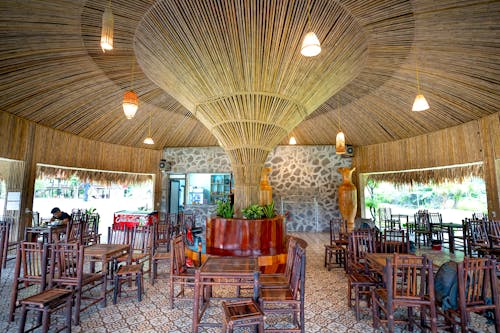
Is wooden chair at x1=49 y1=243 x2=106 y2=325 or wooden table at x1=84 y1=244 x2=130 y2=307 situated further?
wooden table at x1=84 y1=244 x2=130 y2=307

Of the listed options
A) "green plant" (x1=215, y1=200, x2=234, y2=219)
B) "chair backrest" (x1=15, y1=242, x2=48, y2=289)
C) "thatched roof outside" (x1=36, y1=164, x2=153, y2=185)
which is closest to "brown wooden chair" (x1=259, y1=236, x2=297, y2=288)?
"green plant" (x1=215, y1=200, x2=234, y2=219)

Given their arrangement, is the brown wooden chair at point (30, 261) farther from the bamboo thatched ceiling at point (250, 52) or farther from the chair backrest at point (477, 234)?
the chair backrest at point (477, 234)

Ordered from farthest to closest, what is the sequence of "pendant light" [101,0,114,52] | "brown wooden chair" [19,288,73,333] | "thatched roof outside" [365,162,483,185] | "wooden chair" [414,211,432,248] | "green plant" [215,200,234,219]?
"thatched roof outside" [365,162,483,185] → "wooden chair" [414,211,432,248] → "green plant" [215,200,234,219] → "brown wooden chair" [19,288,73,333] → "pendant light" [101,0,114,52]

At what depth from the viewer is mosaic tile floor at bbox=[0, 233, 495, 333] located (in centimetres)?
290

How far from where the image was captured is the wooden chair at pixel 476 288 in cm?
245

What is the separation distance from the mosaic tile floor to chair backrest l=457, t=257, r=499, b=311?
2.21 feet

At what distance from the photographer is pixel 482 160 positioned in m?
6.36

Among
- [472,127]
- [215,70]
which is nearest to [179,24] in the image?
[215,70]

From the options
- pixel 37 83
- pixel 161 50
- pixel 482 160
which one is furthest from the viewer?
pixel 482 160

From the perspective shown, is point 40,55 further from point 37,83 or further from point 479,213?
point 479,213

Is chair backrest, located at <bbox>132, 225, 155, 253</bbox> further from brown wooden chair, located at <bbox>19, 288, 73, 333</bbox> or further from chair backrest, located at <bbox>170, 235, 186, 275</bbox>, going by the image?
brown wooden chair, located at <bbox>19, 288, 73, 333</bbox>

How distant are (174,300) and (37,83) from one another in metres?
5.33

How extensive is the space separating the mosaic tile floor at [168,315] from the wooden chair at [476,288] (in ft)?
2.11

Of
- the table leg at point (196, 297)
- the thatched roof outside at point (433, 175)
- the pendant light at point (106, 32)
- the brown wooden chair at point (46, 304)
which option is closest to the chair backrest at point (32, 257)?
the brown wooden chair at point (46, 304)
